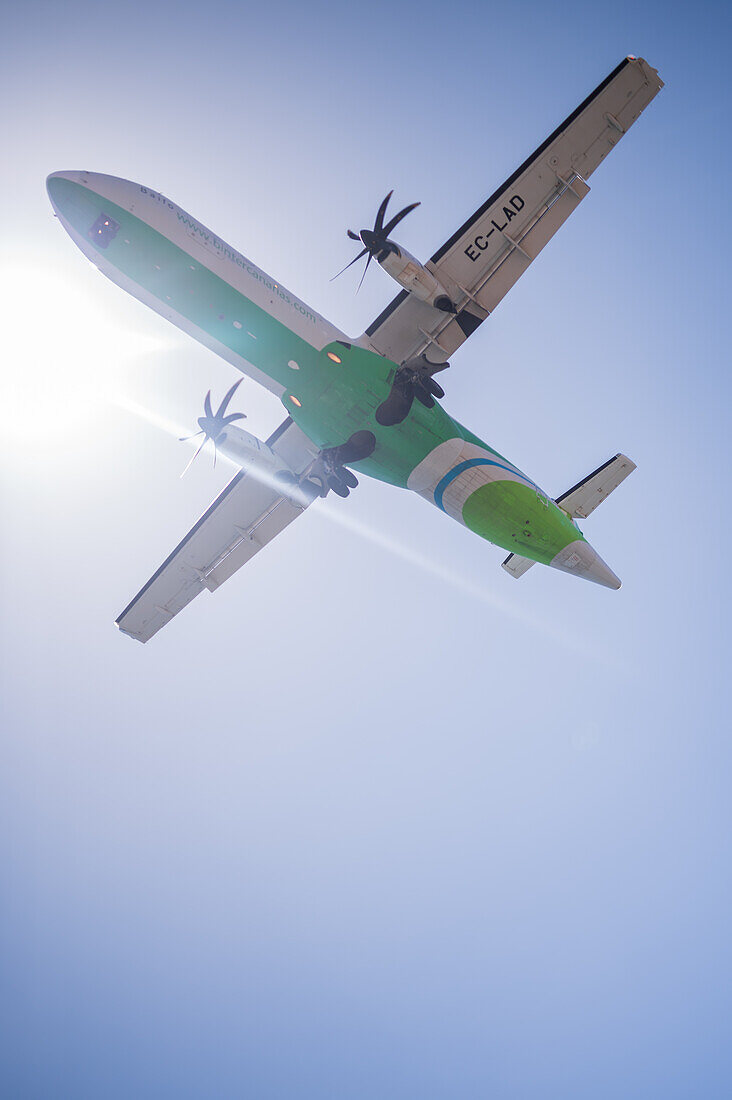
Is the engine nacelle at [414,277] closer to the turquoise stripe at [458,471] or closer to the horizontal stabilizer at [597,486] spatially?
the turquoise stripe at [458,471]

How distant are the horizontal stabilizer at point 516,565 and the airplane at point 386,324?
3.75 m

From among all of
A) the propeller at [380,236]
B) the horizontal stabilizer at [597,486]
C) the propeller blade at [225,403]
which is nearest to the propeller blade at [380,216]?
the propeller at [380,236]

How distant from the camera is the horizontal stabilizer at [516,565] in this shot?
2178cm

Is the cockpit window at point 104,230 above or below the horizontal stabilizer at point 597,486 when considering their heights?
below

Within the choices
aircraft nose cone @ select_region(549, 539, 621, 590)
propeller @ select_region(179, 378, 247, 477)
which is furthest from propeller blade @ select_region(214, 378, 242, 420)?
aircraft nose cone @ select_region(549, 539, 621, 590)

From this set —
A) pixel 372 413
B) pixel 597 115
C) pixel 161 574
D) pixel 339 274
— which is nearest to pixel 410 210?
pixel 339 274

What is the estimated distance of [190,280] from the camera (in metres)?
14.4

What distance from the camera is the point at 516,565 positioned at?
71.8 feet

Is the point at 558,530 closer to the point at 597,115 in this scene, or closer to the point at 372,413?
the point at 372,413

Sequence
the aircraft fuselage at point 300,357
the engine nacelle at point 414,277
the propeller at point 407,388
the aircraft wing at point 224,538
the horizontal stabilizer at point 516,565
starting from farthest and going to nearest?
the horizontal stabilizer at point 516,565 → the aircraft wing at point 224,538 → the propeller at point 407,388 → the engine nacelle at point 414,277 → the aircraft fuselage at point 300,357

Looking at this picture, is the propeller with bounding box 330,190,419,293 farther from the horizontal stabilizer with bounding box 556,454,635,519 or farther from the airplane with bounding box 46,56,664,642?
the horizontal stabilizer with bounding box 556,454,635,519

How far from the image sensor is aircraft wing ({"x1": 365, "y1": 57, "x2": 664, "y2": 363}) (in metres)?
15.6

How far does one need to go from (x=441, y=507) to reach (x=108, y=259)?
9618 mm

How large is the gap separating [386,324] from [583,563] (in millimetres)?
8037
